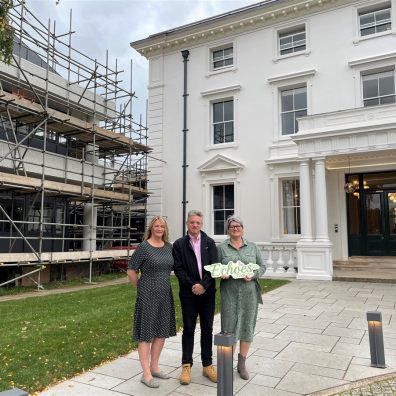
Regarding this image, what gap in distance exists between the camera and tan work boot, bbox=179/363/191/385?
4395 mm

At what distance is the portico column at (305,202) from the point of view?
13.5m

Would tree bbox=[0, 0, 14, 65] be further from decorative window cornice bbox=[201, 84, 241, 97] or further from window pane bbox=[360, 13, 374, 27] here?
window pane bbox=[360, 13, 374, 27]

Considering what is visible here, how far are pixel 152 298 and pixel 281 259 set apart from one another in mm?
10609

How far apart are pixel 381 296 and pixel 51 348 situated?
7740 mm

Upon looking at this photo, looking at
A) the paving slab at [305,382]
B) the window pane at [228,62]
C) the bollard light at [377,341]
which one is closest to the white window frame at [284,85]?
the window pane at [228,62]

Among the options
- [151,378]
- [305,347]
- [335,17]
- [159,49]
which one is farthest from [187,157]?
[151,378]

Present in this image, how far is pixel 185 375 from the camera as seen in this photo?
442 centimetres

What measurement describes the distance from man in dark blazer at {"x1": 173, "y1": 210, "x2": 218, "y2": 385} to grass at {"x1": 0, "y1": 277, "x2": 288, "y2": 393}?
4.59ft

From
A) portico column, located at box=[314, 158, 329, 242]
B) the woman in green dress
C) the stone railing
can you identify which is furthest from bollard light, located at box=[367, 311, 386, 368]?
the stone railing

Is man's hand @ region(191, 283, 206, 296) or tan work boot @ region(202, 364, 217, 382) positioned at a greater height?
man's hand @ region(191, 283, 206, 296)

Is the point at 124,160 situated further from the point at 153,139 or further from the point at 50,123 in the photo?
the point at 50,123

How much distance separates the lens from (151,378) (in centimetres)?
438

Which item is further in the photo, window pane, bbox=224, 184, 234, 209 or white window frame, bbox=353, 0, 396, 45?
window pane, bbox=224, 184, 234, 209

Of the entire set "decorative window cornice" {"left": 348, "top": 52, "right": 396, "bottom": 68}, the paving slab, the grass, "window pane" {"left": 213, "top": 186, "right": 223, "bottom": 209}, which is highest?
"decorative window cornice" {"left": 348, "top": 52, "right": 396, "bottom": 68}
